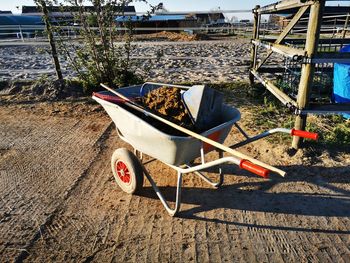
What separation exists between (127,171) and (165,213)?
0.59 m

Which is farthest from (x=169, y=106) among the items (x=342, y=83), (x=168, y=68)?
(x=168, y=68)

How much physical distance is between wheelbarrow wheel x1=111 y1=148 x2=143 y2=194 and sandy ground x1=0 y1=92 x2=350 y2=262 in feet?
0.42

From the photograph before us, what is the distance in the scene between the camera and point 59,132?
4.77m

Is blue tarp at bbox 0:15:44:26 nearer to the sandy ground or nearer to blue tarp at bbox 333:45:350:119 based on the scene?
the sandy ground

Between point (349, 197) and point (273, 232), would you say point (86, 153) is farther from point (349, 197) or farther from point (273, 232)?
point (349, 197)

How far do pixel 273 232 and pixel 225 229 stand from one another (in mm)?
418

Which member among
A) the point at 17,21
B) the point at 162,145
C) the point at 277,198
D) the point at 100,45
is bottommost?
the point at 277,198

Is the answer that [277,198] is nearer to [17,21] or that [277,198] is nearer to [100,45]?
[100,45]

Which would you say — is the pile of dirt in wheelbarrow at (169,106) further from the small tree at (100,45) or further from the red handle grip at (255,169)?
the small tree at (100,45)

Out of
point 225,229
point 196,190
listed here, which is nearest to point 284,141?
point 196,190

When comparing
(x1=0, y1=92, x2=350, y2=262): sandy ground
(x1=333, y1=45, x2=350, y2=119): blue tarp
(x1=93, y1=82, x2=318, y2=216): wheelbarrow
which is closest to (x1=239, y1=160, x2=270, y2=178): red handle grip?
(x1=93, y1=82, x2=318, y2=216): wheelbarrow

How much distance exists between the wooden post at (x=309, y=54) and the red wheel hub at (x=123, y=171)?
7.04 ft

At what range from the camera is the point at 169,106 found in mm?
2973

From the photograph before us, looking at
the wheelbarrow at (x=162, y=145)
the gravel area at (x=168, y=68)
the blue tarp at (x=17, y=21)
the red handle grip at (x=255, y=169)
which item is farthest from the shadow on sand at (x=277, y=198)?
the blue tarp at (x=17, y=21)
